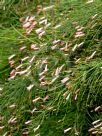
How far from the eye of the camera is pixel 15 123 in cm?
287

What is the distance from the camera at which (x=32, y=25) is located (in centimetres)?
298

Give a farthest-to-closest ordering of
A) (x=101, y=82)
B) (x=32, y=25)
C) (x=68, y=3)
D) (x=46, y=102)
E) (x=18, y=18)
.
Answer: (x=18, y=18) → (x=68, y=3) → (x=32, y=25) → (x=46, y=102) → (x=101, y=82)

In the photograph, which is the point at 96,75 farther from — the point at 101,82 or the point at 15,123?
the point at 15,123

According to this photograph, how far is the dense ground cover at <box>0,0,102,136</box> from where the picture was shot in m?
2.67

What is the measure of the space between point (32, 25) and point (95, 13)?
0.40 meters

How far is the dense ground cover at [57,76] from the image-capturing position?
267 centimetres

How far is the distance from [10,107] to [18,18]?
3.03ft

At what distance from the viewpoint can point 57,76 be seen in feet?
8.75

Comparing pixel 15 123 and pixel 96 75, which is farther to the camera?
pixel 15 123

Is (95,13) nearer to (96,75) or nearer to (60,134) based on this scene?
(96,75)

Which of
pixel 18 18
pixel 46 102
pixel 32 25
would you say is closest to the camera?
pixel 46 102

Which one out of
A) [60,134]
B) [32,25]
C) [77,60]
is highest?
[32,25]

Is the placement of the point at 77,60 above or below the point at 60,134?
above

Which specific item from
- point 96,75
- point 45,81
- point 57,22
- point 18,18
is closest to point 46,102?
point 45,81
